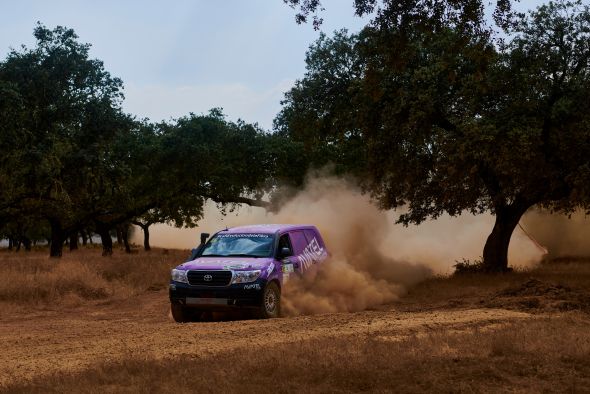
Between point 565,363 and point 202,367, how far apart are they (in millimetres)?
4103

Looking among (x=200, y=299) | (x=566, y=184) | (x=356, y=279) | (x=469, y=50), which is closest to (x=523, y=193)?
(x=566, y=184)

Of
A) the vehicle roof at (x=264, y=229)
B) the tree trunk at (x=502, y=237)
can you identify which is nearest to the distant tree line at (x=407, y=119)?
the tree trunk at (x=502, y=237)

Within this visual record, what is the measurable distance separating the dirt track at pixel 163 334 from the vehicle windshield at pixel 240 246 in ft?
5.68

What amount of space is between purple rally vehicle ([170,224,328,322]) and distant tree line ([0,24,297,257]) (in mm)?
13833

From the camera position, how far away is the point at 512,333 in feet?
29.4

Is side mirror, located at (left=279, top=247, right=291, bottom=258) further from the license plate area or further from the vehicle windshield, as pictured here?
the license plate area

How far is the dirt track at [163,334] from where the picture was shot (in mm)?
8500

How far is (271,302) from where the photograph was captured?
12.5 metres

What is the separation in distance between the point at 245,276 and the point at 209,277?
72 centimetres

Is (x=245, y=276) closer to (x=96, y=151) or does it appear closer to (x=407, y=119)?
(x=407, y=119)

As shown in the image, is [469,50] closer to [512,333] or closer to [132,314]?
[512,333]

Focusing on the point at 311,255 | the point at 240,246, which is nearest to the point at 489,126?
the point at 311,255

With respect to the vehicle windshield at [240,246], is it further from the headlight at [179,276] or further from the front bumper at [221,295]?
the front bumper at [221,295]

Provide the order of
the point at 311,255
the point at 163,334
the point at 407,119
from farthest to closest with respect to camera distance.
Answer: the point at 407,119 → the point at 311,255 → the point at 163,334
